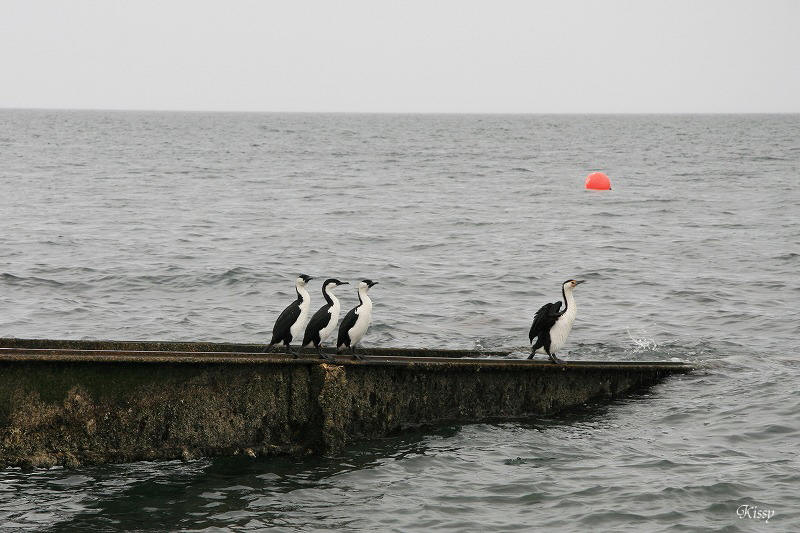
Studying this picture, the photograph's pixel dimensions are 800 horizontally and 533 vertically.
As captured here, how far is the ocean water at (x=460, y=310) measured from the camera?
10336mm

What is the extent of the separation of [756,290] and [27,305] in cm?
1661

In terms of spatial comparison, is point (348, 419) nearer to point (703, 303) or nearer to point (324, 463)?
point (324, 463)

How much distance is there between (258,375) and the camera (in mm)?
10711

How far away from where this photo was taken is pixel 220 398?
10.6 meters

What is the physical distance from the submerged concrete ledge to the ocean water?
288 millimetres

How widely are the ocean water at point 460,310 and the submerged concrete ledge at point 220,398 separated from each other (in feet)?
0.95

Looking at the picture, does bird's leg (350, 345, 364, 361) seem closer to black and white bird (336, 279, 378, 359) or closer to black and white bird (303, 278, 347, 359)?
black and white bird (336, 279, 378, 359)

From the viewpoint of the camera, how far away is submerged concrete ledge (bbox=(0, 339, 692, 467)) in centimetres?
993

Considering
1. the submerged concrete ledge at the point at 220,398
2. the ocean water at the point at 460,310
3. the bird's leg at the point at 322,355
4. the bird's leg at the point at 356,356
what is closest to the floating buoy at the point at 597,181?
the ocean water at the point at 460,310

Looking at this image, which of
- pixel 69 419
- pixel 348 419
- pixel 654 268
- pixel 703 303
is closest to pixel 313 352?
pixel 348 419

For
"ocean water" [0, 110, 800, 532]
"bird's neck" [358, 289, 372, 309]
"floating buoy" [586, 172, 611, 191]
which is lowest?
"ocean water" [0, 110, 800, 532]

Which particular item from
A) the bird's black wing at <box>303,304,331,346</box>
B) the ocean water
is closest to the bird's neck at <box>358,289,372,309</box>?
the bird's black wing at <box>303,304,331,346</box>

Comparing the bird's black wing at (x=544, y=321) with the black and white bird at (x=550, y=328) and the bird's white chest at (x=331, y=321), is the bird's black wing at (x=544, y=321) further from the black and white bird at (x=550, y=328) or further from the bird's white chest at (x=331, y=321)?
the bird's white chest at (x=331, y=321)

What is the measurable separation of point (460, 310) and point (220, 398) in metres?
11.4
